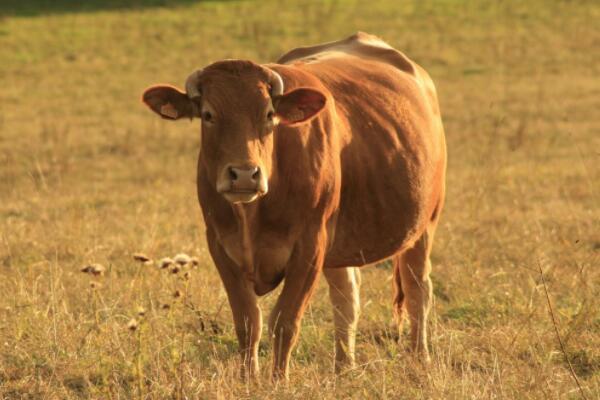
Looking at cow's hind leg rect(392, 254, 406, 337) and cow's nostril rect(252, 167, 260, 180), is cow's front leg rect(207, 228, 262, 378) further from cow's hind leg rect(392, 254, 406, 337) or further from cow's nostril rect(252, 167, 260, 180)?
cow's hind leg rect(392, 254, 406, 337)

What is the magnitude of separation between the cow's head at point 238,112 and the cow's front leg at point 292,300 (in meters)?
0.47

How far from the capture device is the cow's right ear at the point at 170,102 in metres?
5.59

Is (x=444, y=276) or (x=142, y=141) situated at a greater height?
(x=444, y=276)

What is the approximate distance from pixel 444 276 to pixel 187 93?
315 cm

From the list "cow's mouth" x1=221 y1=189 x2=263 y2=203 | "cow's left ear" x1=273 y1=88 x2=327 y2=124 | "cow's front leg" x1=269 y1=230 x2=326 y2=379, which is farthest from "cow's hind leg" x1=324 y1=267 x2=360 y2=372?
"cow's mouth" x1=221 y1=189 x2=263 y2=203

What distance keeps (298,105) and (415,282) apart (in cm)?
184

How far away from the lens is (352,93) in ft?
21.3

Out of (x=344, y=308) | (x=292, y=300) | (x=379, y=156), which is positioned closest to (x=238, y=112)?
(x=292, y=300)

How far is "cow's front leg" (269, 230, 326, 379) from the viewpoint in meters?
5.71

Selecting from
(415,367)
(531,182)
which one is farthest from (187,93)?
(531,182)

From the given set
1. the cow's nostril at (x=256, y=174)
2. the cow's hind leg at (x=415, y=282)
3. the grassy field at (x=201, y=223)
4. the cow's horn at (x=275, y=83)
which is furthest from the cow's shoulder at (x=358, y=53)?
the cow's nostril at (x=256, y=174)

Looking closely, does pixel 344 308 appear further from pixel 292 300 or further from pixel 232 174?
pixel 232 174

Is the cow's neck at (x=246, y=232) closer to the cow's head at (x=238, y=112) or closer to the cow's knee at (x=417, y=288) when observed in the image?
the cow's head at (x=238, y=112)

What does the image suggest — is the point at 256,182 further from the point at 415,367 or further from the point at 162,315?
the point at 162,315
